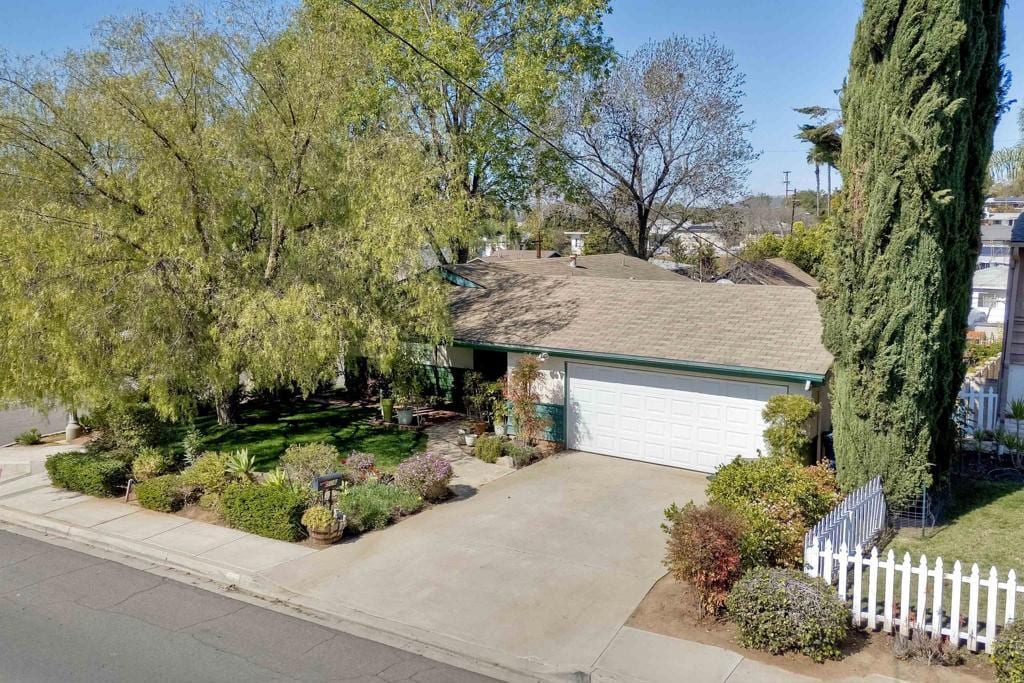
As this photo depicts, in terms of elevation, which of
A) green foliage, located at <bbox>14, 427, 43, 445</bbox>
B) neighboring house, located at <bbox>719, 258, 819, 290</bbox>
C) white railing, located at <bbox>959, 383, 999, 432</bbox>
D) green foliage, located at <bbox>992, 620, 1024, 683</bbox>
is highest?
neighboring house, located at <bbox>719, 258, 819, 290</bbox>

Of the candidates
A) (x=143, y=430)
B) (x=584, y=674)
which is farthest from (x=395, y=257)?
(x=584, y=674)

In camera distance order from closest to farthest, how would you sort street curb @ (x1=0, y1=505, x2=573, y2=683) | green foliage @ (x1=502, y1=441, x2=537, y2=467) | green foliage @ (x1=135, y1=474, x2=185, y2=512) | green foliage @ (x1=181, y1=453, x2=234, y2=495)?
street curb @ (x1=0, y1=505, x2=573, y2=683), green foliage @ (x1=135, y1=474, x2=185, y2=512), green foliage @ (x1=181, y1=453, x2=234, y2=495), green foliage @ (x1=502, y1=441, x2=537, y2=467)

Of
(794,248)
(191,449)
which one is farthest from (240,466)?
(794,248)

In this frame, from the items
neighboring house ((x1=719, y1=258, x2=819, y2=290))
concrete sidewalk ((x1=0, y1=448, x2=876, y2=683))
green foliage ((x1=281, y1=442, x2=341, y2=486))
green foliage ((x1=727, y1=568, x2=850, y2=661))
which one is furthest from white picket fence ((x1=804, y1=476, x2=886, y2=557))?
neighboring house ((x1=719, y1=258, x2=819, y2=290))

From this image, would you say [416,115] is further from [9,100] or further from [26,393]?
[26,393]

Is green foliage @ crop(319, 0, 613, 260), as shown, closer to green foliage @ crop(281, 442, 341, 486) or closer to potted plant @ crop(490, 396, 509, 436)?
potted plant @ crop(490, 396, 509, 436)
